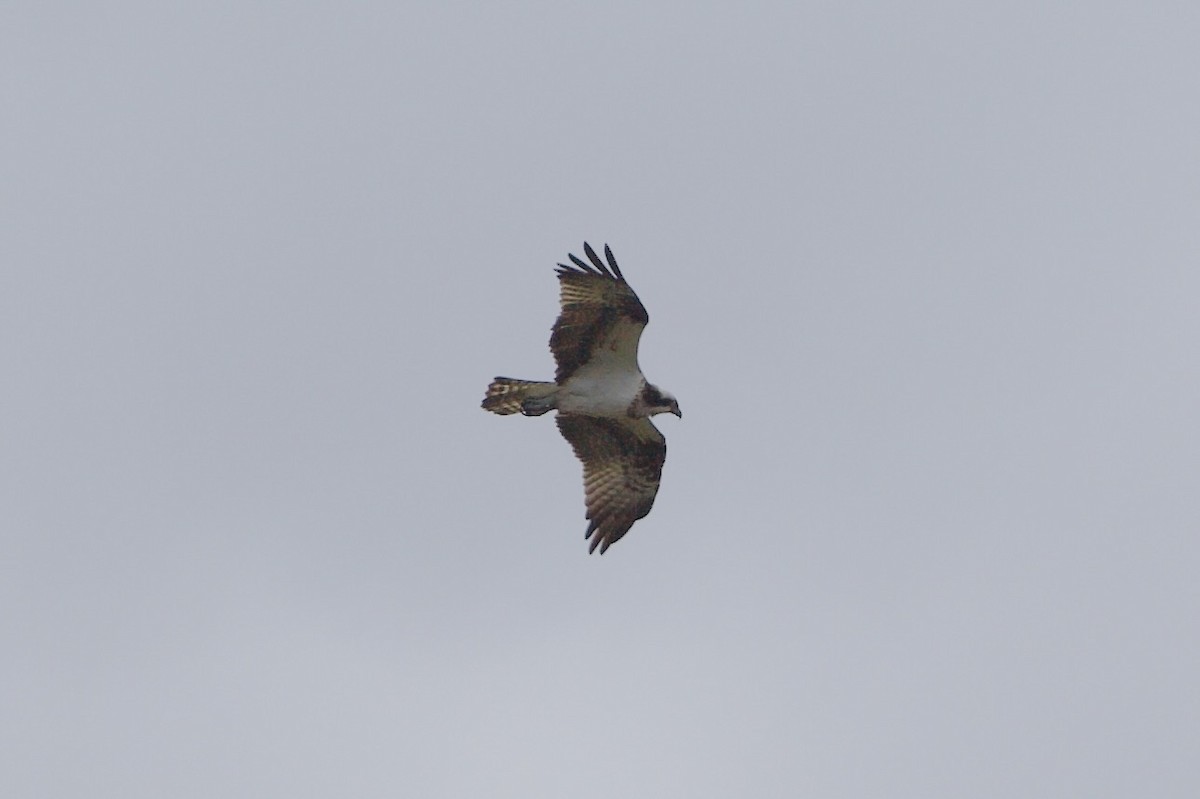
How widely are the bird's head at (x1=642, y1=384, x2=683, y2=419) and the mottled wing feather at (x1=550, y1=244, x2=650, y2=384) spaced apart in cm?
63

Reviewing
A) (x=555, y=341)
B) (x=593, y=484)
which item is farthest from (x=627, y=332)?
(x=593, y=484)

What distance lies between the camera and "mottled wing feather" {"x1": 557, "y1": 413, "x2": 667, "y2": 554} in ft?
64.0

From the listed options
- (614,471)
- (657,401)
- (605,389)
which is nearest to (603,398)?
(605,389)

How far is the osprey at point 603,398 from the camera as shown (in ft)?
59.0

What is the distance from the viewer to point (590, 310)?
59.3ft

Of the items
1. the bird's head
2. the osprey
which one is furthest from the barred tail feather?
the bird's head

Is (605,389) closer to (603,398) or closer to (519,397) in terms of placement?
(603,398)

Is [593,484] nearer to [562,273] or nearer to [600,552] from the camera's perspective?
[600,552]

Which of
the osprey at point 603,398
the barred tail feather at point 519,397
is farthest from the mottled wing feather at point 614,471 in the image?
the barred tail feather at point 519,397

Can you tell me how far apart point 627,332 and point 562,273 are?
32.2 inches

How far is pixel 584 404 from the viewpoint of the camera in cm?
1875

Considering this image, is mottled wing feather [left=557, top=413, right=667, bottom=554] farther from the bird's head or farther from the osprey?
the bird's head

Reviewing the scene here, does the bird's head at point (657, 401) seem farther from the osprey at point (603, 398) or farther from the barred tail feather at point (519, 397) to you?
the barred tail feather at point (519, 397)

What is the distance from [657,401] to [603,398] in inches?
19.8
